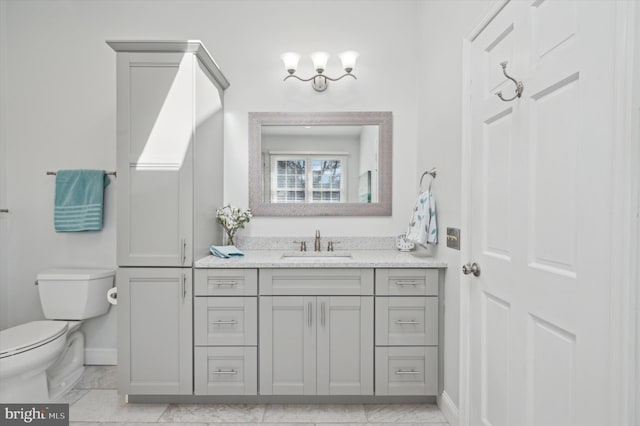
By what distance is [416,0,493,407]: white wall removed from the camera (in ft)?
5.85

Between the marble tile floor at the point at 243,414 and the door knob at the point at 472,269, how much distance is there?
3.18 feet

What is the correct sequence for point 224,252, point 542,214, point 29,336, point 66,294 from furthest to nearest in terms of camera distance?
point 66,294 < point 224,252 < point 29,336 < point 542,214

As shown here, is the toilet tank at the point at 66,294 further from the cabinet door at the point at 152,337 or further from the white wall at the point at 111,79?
the cabinet door at the point at 152,337

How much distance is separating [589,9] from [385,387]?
78.8 inches

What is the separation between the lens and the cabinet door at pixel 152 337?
78.8 inches

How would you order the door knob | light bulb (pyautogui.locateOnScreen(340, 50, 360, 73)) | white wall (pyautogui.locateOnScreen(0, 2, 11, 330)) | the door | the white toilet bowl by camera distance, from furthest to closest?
1. white wall (pyautogui.locateOnScreen(0, 2, 11, 330))
2. light bulb (pyautogui.locateOnScreen(340, 50, 360, 73))
3. the white toilet bowl
4. the door knob
5. the door

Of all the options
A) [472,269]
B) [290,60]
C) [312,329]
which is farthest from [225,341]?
[290,60]

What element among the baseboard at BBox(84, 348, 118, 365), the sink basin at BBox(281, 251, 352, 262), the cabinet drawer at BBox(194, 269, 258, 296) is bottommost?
the baseboard at BBox(84, 348, 118, 365)

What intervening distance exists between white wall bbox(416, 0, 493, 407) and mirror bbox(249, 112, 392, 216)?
424 mm

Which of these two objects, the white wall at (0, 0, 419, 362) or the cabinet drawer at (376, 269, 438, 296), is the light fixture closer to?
the white wall at (0, 0, 419, 362)

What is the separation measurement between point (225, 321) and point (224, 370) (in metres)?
0.30

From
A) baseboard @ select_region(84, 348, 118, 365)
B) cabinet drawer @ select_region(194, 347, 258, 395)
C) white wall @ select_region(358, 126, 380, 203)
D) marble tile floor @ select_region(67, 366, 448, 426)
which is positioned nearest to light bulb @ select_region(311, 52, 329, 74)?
white wall @ select_region(358, 126, 380, 203)

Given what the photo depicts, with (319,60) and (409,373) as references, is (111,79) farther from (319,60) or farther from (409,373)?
(409,373)

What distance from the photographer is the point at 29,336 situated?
6.20ft
